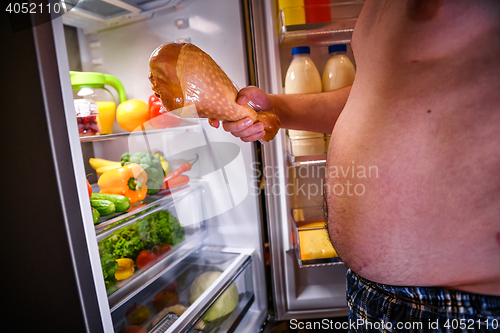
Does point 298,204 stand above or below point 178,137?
below

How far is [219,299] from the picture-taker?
3.69 feet

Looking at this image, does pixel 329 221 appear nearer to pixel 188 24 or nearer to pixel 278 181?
pixel 278 181

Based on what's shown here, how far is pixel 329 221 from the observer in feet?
2.32

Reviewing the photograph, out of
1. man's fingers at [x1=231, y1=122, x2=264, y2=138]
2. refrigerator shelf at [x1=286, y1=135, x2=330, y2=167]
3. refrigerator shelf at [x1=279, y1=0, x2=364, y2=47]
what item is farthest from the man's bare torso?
refrigerator shelf at [x1=286, y1=135, x2=330, y2=167]

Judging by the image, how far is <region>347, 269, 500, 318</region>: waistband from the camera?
1.54 ft

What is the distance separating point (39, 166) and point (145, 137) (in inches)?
24.1

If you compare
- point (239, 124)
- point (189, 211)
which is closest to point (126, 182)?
point (189, 211)

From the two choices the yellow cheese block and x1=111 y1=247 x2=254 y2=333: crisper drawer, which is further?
the yellow cheese block

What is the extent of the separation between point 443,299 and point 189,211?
96 cm

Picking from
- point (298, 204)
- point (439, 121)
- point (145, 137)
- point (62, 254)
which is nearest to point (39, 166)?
point (62, 254)

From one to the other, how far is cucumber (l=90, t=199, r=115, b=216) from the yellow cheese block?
785 millimetres

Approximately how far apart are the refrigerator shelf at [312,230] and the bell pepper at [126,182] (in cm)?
69

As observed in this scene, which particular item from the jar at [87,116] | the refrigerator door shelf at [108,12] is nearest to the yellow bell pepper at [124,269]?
the jar at [87,116]

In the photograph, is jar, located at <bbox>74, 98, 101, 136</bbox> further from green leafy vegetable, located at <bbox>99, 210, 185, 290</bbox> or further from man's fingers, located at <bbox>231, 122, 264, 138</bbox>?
man's fingers, located at <bbox>231, 122, 264, 138</bbox>
